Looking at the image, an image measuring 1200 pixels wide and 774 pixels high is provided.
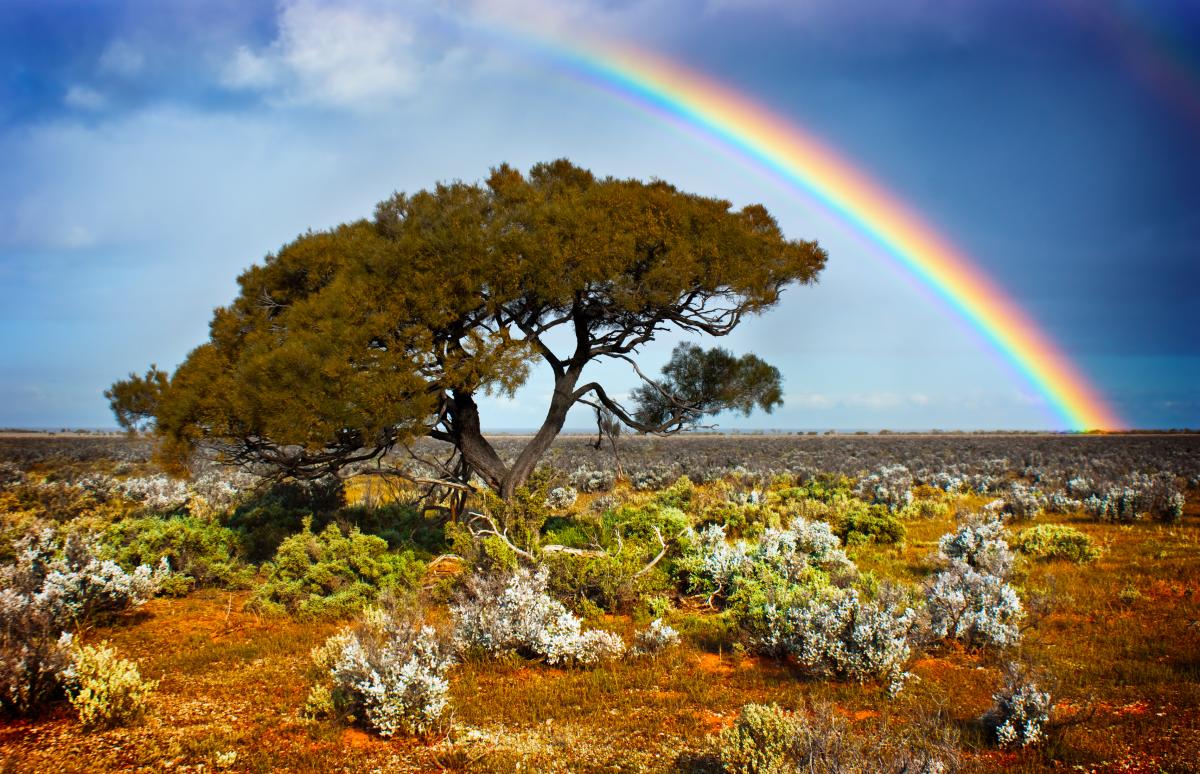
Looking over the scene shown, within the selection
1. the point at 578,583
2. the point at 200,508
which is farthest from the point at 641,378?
the point at 200,508

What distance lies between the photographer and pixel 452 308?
457 inches

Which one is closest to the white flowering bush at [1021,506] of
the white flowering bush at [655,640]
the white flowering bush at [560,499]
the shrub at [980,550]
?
the shrub at [980,550]

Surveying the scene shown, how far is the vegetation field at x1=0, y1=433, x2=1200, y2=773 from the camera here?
17.2ft

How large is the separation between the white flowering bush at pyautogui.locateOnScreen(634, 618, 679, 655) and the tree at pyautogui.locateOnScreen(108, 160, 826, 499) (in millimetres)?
5159

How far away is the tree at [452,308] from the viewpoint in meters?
10.5

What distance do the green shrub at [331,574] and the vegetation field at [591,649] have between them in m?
0.05

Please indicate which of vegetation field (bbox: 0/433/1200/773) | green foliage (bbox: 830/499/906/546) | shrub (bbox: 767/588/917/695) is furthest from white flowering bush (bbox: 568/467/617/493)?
shrub (bbox: 767/588/917/695)

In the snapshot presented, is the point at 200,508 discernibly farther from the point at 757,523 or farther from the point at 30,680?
the point at 757,523

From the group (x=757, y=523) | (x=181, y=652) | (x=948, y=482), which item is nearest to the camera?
(x=181, y=652)

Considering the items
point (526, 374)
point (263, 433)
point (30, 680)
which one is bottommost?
point (30, 680)

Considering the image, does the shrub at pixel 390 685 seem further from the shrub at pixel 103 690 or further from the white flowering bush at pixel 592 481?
the white flowering bush at pixel 592 481

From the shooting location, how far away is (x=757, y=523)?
50.3 ft

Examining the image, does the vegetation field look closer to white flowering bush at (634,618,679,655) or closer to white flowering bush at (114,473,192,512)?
white flowering bush at (634,618,679,655)

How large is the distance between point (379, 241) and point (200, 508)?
9571mm
